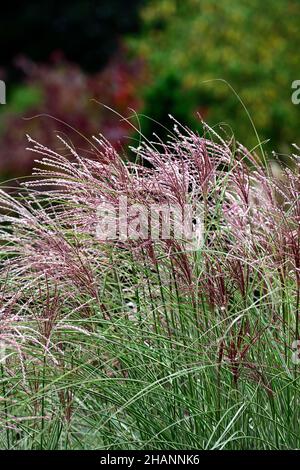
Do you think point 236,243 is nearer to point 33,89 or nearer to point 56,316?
point 56,316

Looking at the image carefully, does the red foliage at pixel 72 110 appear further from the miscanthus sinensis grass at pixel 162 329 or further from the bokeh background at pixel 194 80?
the miscanthus sinensis grass at pixel 162 329

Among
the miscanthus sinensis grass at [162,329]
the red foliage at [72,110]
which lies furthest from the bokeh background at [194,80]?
the miscanthus sinensis grass at [162,329]

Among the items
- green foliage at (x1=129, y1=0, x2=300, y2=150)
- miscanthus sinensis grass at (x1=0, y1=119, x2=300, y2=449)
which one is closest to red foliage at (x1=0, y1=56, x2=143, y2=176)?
green foliage at (x1=129, y1=0, x2=300, y2=150)

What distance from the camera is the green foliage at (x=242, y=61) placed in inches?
687

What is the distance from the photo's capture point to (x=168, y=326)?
13.5 feet

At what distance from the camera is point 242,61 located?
17.8 m

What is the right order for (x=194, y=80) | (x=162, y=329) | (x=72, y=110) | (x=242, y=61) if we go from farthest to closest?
1. (x=242, y=61)
2. (x=194, y=80)
3. (x=72, y=110)
4. (x=162, y=329)

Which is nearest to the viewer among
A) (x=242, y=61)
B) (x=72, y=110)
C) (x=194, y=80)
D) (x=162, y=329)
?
(x=162, y=329)

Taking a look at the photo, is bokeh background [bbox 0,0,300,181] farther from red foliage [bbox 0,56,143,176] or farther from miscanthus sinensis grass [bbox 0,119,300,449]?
miscanthus sinensis grass [bbox 0,119,300,449]

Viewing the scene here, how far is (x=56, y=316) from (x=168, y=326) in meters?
0.44

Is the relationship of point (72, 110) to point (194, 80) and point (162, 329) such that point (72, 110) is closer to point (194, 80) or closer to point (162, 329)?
point (194, 80)

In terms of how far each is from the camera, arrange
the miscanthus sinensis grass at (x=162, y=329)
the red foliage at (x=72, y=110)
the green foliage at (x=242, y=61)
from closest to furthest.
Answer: the miscanthus sinensis grass at (x=162, y=329) < the red foliage at (x=72, y=110) < the green foliage at (x=242, y=61)

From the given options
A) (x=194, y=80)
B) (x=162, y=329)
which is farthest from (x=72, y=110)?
(x=162, y=329)
